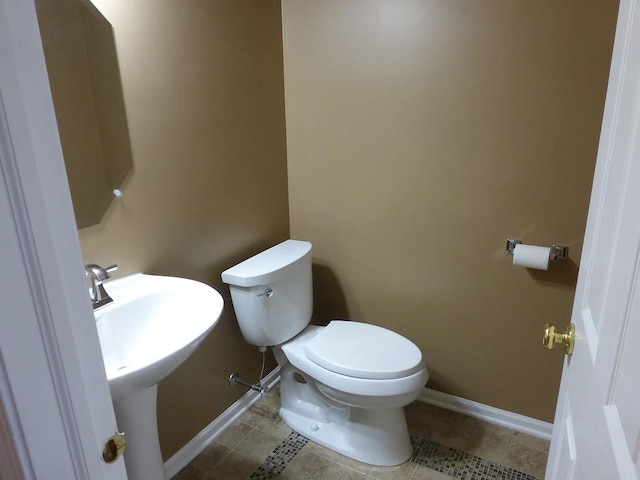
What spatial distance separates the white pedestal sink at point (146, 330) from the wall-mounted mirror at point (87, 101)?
27cm

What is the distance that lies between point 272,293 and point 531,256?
102 centimetres

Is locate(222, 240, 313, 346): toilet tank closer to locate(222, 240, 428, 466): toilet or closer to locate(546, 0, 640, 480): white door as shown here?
locate(222, 240, 428, 466): toilet

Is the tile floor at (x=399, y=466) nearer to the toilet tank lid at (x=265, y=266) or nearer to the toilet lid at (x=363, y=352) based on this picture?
the toilet lid at (x=363, y=352)

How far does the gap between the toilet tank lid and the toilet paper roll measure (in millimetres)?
862

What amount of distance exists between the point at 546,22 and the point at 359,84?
722 millimetres

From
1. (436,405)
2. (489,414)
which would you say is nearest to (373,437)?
(436,405)

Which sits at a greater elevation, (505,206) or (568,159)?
(568,159)

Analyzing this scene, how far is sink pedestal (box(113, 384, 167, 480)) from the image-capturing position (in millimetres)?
1226

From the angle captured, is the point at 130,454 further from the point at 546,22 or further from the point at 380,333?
the point at 546,22

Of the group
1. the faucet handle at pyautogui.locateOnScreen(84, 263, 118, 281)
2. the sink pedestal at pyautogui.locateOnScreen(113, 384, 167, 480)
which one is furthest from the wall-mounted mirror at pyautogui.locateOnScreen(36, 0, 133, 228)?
the sink pedestal at pyautogui.locateOnScreen(113, 384, 167, 480)

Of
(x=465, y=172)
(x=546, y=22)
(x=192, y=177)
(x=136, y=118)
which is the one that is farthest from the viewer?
(x=465, y=172)

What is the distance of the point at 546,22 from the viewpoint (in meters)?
1.52

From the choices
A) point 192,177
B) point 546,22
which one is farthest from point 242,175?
point 546,22

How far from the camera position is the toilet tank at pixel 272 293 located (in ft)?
5.67
